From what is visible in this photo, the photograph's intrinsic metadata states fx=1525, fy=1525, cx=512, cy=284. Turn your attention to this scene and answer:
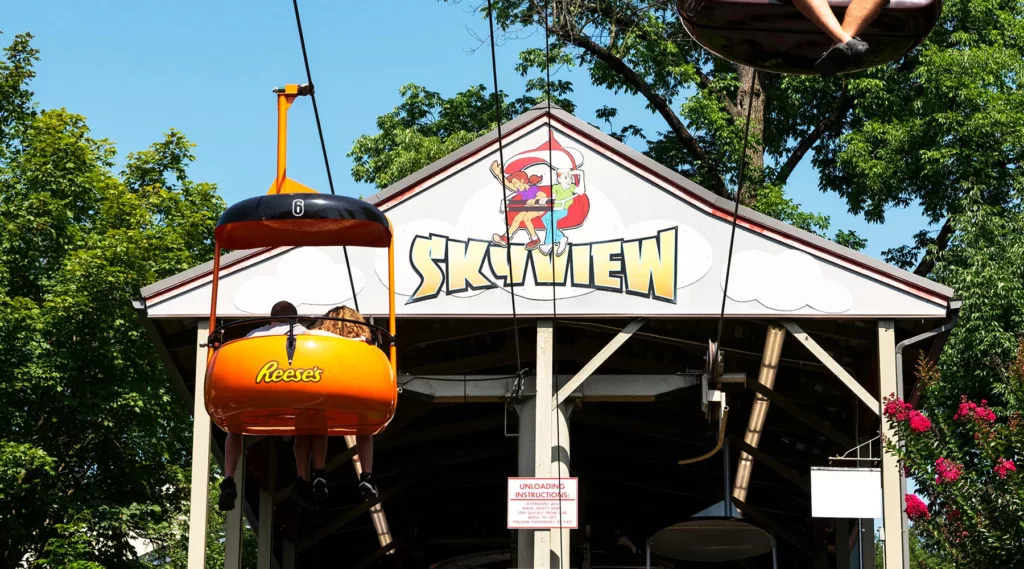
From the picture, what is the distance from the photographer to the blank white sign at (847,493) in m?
13.9

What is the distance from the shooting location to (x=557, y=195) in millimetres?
14859

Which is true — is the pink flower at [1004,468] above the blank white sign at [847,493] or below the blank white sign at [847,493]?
above

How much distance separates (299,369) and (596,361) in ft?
19.9

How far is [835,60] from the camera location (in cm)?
533

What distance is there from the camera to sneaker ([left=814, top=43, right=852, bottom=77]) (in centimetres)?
529

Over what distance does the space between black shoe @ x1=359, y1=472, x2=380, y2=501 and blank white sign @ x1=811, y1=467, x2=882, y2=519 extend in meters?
6.14

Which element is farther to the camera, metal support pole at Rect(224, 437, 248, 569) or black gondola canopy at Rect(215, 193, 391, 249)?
metal support pole at Rect(224, 437, 248, 569)

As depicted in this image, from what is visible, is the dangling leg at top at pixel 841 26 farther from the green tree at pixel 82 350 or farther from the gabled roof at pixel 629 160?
the green tree at pixel 82 350

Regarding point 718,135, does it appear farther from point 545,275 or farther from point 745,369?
point 545,275

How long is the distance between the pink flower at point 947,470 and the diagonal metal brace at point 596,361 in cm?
434

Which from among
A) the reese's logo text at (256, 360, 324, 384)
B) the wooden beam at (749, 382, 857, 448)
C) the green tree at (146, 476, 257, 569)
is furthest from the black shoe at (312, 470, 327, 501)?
the green tree at (146, 476, 257, 569)

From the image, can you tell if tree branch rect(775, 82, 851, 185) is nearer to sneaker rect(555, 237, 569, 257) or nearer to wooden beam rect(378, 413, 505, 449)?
wooden beam rect(378, 413, 505, 449)

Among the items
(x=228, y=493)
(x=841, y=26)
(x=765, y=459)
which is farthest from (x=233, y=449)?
(x=765, y=459)

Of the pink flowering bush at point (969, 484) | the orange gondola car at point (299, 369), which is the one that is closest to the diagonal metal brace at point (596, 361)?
the pink flowering bush at point (969, 484)
